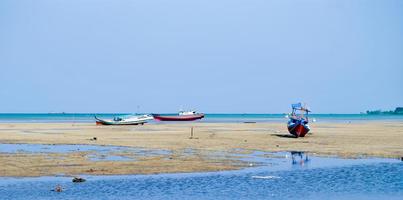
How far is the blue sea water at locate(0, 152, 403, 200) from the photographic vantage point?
2259 cm

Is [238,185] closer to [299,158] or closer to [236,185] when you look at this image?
[236,185]

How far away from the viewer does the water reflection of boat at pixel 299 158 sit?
33.8 meters

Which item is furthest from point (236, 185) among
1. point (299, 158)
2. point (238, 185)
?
point (299, 158)

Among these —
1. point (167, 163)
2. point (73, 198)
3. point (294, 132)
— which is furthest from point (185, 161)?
point (294, 132)

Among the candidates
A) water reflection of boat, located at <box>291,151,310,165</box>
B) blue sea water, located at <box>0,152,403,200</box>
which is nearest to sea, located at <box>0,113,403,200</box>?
blue sea water, located at <box>0,152,403,200</box>

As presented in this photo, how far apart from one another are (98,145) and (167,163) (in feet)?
49.4

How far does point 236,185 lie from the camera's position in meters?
25.1

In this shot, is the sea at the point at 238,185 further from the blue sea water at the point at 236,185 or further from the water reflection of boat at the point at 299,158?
the water reflection of boat at the point at 299,158

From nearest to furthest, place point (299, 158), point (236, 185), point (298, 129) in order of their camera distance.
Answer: point (236, 185) → point (299, 158) → point (298, 129)

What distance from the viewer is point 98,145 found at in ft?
151

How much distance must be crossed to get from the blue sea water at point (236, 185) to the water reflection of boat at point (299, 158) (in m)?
2.85

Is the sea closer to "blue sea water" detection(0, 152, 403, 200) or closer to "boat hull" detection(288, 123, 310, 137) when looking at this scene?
"blue sea water" detection(0, 152, 403, 200)

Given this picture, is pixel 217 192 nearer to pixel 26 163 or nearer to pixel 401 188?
pixel 401 188

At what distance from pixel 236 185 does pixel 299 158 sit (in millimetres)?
11682
